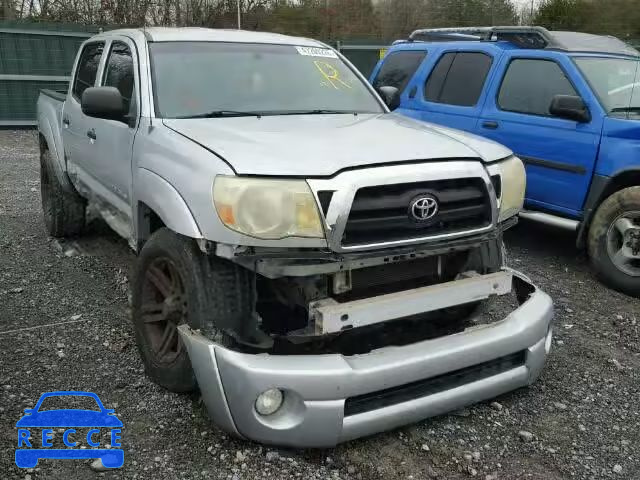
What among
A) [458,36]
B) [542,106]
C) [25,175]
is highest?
[458,36]

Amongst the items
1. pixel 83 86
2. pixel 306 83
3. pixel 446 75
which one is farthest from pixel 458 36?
pixel 83 86

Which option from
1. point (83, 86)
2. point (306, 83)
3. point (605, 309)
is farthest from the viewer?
point (83, 86)

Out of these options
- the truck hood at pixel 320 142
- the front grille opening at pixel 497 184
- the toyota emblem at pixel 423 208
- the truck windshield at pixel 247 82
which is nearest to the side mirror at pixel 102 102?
the truck windshield at pixel 247 82

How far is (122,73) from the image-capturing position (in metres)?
4.22

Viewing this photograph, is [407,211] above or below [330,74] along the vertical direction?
below

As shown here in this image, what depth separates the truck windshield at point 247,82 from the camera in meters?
3.73

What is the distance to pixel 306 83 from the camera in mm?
4141

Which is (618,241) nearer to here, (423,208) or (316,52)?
(316,52)

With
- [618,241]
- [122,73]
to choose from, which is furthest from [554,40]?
[122,73]

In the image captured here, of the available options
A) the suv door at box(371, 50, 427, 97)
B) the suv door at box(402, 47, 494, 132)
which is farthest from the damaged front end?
the suv door at box(371, 50, 427, 97)

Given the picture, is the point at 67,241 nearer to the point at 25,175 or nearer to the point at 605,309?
the point at 25,175

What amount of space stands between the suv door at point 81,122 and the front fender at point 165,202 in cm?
126

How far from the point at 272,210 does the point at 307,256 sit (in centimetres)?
24

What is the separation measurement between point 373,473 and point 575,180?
3.49 meters
